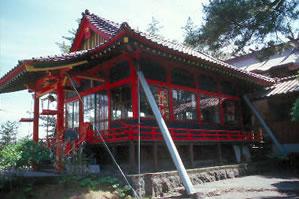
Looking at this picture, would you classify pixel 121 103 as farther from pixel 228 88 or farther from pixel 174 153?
pixel 228 88

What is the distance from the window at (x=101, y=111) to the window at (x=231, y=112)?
7.36 meters

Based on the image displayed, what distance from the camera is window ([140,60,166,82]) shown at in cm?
1262

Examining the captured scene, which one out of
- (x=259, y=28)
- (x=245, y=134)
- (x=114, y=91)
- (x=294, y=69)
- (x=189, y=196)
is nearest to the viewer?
(x=189, y=196)

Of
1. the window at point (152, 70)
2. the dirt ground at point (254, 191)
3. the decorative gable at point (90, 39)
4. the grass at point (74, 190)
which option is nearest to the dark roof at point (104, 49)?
the decorative gable at point (90, 39)

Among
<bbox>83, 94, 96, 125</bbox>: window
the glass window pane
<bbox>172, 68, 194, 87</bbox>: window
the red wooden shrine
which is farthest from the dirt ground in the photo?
the glass window pane

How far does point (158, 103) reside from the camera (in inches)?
518

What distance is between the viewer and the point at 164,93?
1338 cm

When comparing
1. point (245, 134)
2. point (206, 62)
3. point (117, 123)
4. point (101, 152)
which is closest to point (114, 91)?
point (117, 123)

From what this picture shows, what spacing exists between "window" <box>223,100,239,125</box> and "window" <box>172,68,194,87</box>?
4084mm

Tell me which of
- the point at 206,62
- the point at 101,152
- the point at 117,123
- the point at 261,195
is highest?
the point at 206,62

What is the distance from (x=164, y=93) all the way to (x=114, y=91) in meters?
2.04

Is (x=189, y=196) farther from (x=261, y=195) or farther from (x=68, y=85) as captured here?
(x=68, y=85)

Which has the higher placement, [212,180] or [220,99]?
[220,99]

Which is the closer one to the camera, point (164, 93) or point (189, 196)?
point (189, 196)
